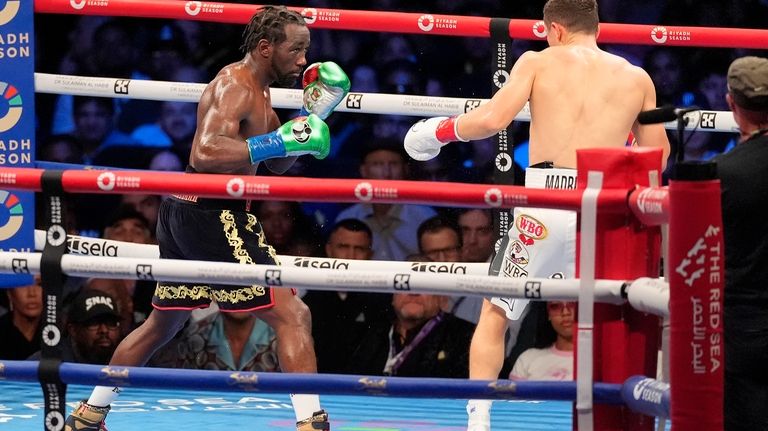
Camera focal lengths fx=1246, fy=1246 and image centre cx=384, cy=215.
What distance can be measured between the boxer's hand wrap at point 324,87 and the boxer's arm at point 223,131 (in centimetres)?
19

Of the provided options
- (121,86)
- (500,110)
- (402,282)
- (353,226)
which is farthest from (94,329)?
(402,282)

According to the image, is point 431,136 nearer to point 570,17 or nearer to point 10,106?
point 570,17

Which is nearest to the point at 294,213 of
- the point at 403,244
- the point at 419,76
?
the point at 403,244

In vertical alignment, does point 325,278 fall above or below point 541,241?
below

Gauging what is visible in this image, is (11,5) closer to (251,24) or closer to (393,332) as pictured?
(251,24)

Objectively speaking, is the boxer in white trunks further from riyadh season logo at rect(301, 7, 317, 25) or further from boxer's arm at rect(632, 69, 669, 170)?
riyadh season logo at rect(301, 7, 317, 25)

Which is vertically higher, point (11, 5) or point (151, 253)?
point (11, 5)

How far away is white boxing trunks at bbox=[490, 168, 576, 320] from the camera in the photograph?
343cm

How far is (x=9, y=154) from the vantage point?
369 cm

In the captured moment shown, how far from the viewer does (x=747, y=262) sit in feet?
7.59

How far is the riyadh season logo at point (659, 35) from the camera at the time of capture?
3.94 meters

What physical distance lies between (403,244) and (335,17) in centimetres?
175

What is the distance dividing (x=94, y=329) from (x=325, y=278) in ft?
10.1

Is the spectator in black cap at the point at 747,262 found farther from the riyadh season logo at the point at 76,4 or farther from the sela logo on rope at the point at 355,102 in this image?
the riyadh season logo at the point at 76,4
